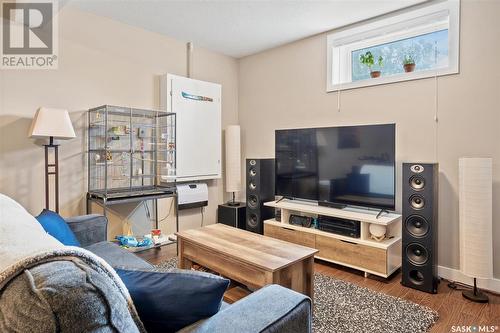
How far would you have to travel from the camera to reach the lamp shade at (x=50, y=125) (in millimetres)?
2520

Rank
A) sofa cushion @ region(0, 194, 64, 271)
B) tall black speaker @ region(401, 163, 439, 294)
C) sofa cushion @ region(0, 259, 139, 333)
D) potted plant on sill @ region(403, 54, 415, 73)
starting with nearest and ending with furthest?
sofa cushion @ region(0, 259, 139, 333)
sofa cushion @ region(0, 194, 64, 271)
tall black speaker @ region(401, 163, 439, 294)
potted plant on sill @ region(403, 54, 415, 73)

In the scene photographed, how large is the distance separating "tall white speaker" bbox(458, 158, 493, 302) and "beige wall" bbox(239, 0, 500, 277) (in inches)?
14.4

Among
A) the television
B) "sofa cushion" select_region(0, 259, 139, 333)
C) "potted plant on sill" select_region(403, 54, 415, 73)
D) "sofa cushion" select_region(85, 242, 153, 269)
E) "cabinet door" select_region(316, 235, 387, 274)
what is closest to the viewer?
"sofa cushion" select_region(0, 259, 139, 333)

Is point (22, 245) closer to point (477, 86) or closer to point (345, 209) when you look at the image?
point (345, 209)

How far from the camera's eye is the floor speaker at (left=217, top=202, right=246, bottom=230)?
4.06 m

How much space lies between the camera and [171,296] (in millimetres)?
950

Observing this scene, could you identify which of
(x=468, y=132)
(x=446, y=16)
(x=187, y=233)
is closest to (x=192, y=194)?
(x=187, y=233)

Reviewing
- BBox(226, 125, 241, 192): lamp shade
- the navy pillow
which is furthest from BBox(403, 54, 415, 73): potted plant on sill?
the navy pillow

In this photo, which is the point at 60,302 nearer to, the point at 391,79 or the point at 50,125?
the point at 50,125

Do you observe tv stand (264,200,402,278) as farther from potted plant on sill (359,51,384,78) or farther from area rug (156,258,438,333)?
potted plant on sill (359,51,384,78)

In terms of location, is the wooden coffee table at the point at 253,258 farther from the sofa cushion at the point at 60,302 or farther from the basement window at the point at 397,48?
the basement window at the point at 397,48

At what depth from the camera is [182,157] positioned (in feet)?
12.6

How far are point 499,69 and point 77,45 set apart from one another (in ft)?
12.7
